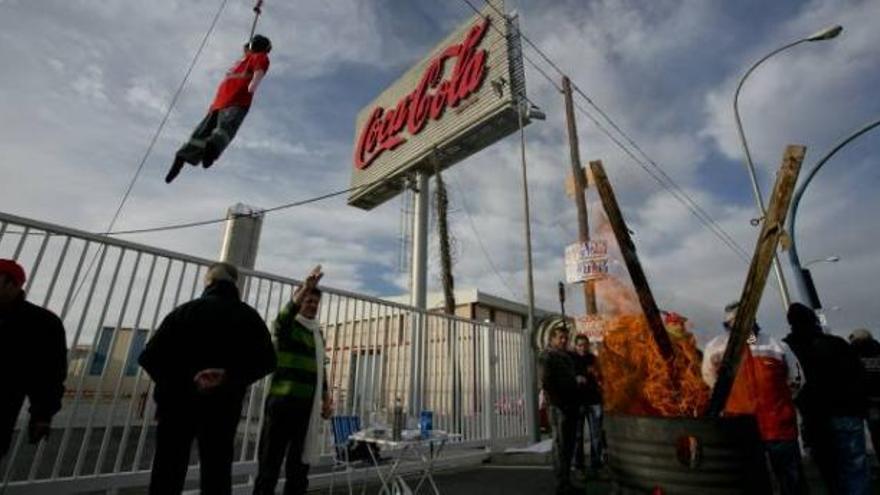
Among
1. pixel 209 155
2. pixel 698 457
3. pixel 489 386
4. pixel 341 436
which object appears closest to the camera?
pixel 698 457

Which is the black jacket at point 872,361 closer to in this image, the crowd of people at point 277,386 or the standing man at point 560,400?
the crowd of people at point 277,386

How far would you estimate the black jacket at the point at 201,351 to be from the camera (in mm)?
2453

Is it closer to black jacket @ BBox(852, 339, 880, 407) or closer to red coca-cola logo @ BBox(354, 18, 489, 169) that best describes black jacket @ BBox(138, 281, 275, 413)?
black jacket @ BBox(852, 339, 880, 407)

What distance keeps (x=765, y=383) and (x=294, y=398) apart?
3.54 m

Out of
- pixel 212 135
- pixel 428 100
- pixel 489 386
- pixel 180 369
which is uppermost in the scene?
pixel 428 100

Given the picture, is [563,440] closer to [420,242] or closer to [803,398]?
[803,398]

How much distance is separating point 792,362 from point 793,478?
2.70 ft

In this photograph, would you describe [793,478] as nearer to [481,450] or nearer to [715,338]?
[715,338]

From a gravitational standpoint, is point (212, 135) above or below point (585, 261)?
below

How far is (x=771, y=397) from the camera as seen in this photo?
10.4ft

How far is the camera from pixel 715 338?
3.27 metres

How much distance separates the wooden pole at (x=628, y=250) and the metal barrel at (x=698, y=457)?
75cm

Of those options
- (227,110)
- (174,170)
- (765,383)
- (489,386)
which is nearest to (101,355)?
(174,170)

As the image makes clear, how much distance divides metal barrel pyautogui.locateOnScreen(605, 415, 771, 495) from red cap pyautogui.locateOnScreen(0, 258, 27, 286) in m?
3.76
